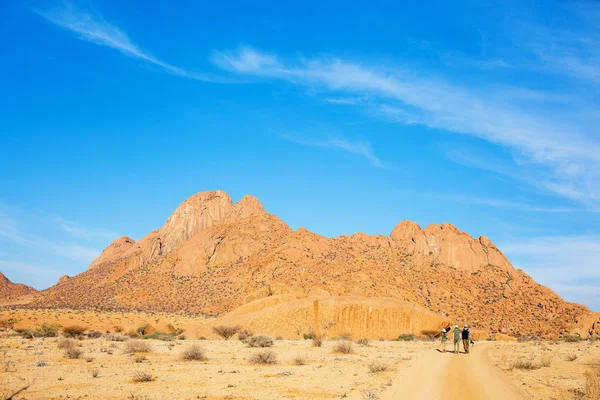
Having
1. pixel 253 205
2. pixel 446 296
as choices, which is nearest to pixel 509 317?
pixel 446 296

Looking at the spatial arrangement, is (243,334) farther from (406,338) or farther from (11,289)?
(11,289)

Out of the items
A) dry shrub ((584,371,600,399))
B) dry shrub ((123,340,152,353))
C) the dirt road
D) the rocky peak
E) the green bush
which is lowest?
dry shrub ((123,340,152,353))

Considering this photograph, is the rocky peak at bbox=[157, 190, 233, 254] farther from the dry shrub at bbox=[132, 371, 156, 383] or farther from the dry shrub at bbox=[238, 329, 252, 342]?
the dry shrub at bbox=[132, 371, 156, 383]

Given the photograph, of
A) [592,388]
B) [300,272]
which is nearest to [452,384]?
[592,388]

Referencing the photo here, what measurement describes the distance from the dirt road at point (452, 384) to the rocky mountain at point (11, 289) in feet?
399

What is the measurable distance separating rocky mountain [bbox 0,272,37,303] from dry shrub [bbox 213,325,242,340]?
93.2 metres

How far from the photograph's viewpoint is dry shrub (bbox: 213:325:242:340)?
44.3 metres

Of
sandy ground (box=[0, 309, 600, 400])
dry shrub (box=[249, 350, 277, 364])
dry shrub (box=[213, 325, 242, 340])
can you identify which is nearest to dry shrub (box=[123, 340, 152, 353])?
sandy ground (box=[0, 309, 600, 400])

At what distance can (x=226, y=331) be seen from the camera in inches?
1747

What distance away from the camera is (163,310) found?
79.9m

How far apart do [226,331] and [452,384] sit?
31644 millimetres

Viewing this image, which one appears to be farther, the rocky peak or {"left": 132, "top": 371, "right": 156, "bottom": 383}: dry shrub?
the rocky peak

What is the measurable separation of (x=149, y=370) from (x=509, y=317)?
229 ft

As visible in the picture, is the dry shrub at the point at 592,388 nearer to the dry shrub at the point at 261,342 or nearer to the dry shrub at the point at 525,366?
the dry shrub at the point at 525,366
